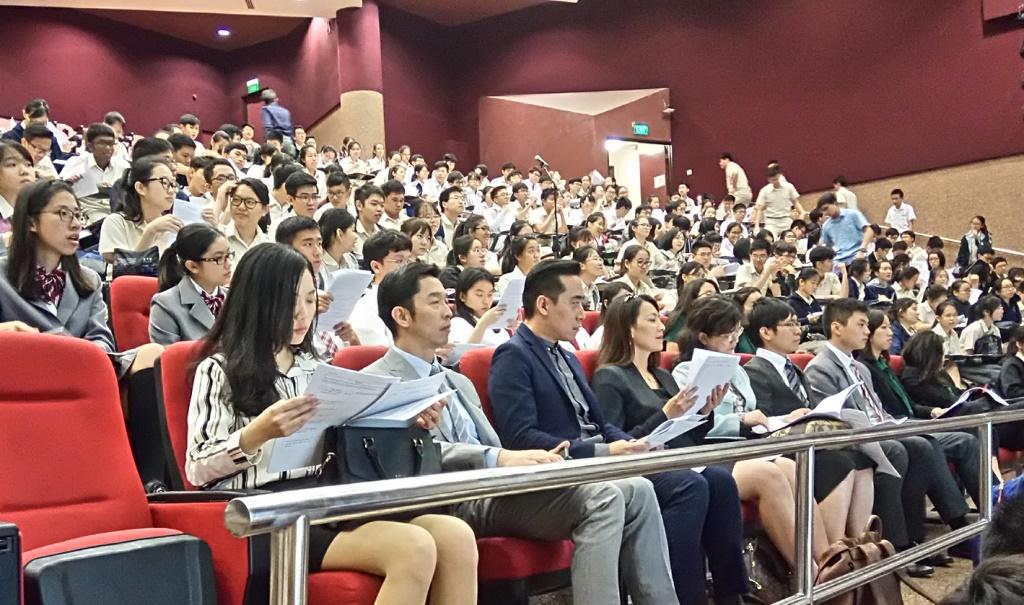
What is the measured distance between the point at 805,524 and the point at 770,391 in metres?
1.33

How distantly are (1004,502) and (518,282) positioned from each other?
215 centimetres

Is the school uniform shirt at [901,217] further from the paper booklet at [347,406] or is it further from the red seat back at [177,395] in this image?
the red seat back at [177,395]

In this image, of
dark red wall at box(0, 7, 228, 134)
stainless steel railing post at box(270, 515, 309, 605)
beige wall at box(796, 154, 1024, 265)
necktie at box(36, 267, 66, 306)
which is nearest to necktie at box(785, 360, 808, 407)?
necktie at box(36, 267, 66, 306)

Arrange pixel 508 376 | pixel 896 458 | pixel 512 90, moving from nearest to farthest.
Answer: pixel 508 376, pixel 896 458, pixel 512 90

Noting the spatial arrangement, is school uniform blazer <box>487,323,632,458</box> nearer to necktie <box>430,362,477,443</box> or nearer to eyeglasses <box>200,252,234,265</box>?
necktie <box>430,362,477,443</box>

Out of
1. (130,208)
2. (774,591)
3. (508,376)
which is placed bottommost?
(774,591)

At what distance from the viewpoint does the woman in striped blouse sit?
5.25 feet

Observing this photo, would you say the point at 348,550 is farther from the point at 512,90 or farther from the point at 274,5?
the point at 512,90

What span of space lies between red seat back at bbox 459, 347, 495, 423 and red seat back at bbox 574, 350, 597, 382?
0.50m

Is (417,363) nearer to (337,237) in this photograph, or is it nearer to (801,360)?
(337,237)

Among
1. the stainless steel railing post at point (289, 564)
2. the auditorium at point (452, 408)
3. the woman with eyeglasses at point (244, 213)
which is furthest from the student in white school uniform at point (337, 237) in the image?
the stainless steel railing post at point (289, 564)

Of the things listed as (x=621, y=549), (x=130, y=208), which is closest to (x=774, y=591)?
(x=621, y=549)

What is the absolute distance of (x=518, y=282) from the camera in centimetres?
349

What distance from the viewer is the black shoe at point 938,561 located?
3.37m
